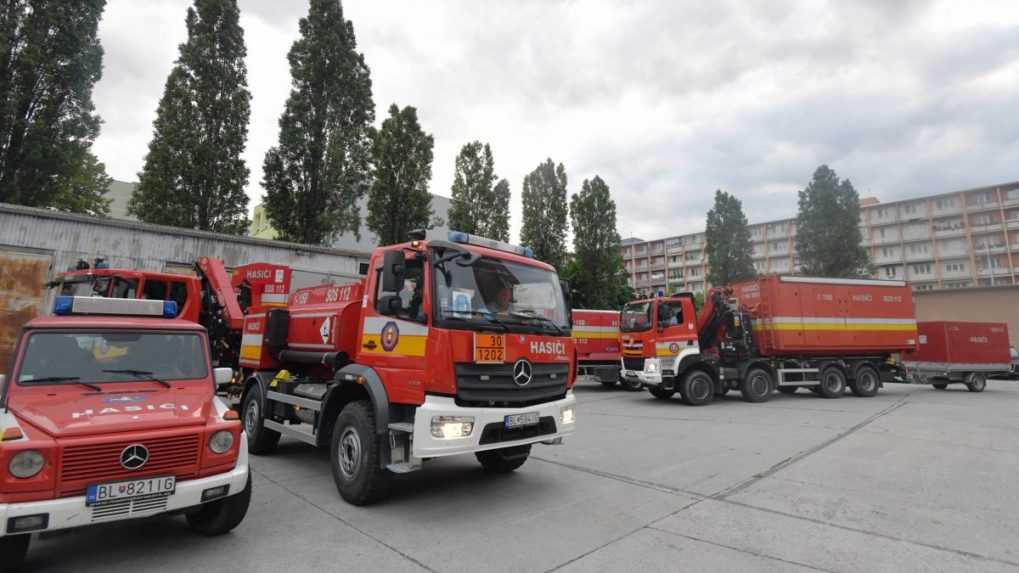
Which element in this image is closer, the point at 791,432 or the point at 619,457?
the point at 619,457

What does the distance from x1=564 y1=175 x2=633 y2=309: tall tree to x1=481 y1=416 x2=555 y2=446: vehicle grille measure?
27.6m

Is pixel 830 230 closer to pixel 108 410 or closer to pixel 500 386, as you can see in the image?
pixel 500 386

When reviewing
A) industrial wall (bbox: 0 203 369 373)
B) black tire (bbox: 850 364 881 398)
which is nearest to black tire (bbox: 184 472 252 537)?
industrial wall (bbox: 0 203 369 373)

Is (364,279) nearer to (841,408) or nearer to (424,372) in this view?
(424,372)

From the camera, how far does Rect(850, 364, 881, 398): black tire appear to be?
49.8 feet

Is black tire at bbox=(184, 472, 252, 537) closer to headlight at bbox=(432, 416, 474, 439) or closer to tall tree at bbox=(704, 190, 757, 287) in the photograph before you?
headlight at bbox=(432, 416, 474, 439)

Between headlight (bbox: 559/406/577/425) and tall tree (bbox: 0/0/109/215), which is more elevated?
tall tree (bbox: 0/0/109/215)

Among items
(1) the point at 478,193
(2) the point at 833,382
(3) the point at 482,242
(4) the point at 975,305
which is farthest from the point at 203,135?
(4) the point at 975,305

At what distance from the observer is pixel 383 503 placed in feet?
16.1

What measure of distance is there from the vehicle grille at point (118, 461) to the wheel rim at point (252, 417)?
3.60 m

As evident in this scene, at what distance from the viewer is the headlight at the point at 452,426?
431 cm

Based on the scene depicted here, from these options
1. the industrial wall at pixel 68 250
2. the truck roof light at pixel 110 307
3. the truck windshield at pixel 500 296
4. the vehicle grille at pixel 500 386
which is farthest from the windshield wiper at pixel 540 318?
the industrial wall at pixel 68 250

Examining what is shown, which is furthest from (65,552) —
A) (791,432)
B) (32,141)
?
(32,141)

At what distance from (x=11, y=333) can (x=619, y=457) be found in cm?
1578
